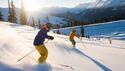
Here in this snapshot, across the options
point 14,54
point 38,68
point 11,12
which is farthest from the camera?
point 11,12

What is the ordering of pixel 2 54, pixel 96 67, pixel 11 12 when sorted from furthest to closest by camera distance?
pixel 11 12
pixel 96 67
pixel 2 54

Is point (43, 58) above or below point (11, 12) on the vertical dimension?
below

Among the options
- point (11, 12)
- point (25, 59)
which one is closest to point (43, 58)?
point (25, 59)

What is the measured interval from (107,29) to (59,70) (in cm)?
16475

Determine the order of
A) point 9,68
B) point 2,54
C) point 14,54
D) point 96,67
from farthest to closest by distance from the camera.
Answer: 1. point 96,67
2. point 14,54
3. point 2,54
4. point 9,68

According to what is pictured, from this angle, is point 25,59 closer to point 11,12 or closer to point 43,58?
point 43,58

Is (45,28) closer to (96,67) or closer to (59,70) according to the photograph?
(59,70)

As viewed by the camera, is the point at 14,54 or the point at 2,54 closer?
the point at 2,54

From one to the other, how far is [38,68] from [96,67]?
432 centimetres

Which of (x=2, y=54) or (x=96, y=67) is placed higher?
(x=2, y=54)

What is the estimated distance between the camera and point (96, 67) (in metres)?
14.7

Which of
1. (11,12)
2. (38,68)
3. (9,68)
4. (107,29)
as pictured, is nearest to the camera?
(9,68)

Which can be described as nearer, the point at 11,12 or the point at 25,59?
the point at 25,59

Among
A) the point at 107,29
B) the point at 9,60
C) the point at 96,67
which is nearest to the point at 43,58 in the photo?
the point at 9,60
